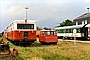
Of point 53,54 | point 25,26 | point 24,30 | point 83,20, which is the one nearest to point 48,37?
point 25,26

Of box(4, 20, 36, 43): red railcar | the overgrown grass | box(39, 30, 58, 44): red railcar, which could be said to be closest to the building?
box(39, 30, 58, 44): red railcar

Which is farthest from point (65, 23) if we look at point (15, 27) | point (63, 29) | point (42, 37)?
point (15, 27)

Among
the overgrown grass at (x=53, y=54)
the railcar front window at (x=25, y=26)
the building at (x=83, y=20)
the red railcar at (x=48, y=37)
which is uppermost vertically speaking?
the building at (x=83, y=20)

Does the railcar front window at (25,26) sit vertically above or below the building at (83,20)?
below

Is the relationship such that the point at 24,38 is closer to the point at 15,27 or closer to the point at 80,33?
the point at 15,27

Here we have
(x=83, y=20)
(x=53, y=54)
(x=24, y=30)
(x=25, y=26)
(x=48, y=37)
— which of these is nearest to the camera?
(x=53, y=54)

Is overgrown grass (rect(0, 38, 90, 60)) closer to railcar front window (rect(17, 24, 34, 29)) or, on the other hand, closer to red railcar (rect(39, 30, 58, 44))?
railcar front window (rect(17, 24, 34, 29))

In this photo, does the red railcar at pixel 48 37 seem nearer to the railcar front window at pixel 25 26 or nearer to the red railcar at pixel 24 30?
the red railcar at pixel 24 30

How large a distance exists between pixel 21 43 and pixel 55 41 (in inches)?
185

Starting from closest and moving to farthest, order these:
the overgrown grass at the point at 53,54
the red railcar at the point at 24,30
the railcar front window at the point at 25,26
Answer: the overgrown grass at the point at 53,54, the red railcar at the point at 24,30, the railcar front window at the point at 25,26

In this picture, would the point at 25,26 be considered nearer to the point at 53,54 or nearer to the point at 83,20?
the point at 53,54

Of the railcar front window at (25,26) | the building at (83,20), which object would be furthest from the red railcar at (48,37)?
the building at (83,20)

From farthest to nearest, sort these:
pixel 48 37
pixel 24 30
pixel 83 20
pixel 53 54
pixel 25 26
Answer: pixel 83 20 → pixel 48 37 → pixel 25 26 → pixel 24 30 → pixel 53 54

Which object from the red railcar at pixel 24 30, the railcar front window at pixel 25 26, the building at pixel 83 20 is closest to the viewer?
the red railcar at pixel 24 30
